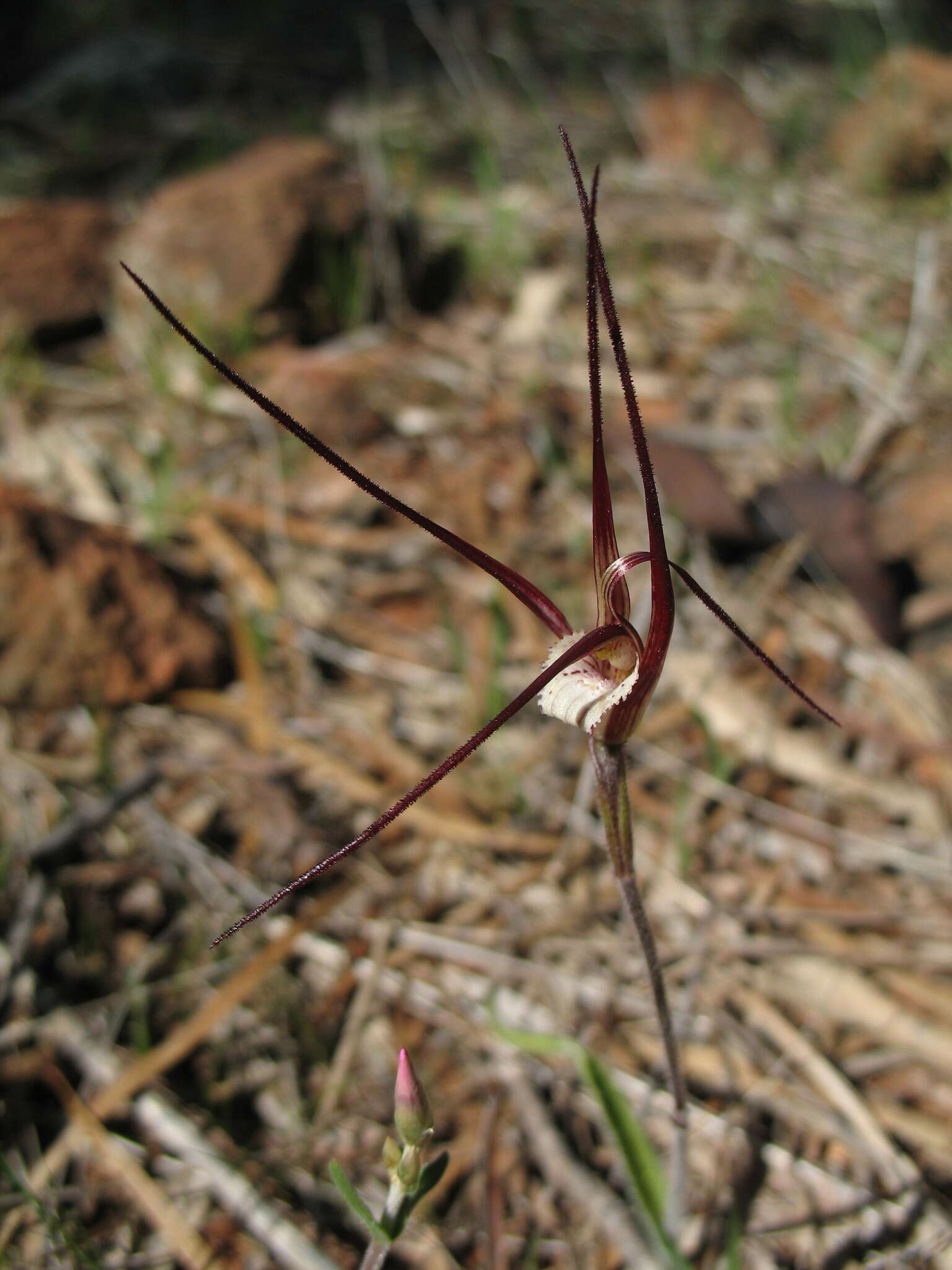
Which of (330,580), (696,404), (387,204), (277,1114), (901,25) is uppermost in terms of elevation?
(901,25)

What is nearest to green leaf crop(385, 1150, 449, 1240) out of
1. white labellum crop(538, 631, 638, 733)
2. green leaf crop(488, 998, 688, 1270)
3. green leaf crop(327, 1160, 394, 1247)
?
green leaf crop(327, 1160, 394, 1247)

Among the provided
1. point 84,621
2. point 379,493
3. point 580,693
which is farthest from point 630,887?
point 84,621

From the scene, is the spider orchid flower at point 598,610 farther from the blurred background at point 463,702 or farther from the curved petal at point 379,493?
the blurred background at point 463,702

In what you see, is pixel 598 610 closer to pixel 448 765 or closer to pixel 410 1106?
pixel 448 765

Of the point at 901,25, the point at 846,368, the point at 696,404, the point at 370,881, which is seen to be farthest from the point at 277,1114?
the point at 901,25

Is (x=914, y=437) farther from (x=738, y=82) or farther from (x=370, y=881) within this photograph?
(x=738, y=82)

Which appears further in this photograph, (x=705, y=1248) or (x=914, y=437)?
(x=914, y=437)

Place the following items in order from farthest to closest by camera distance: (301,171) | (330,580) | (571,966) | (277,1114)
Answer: (301,171) < (330,580) < (571,966) < (277,1114)
